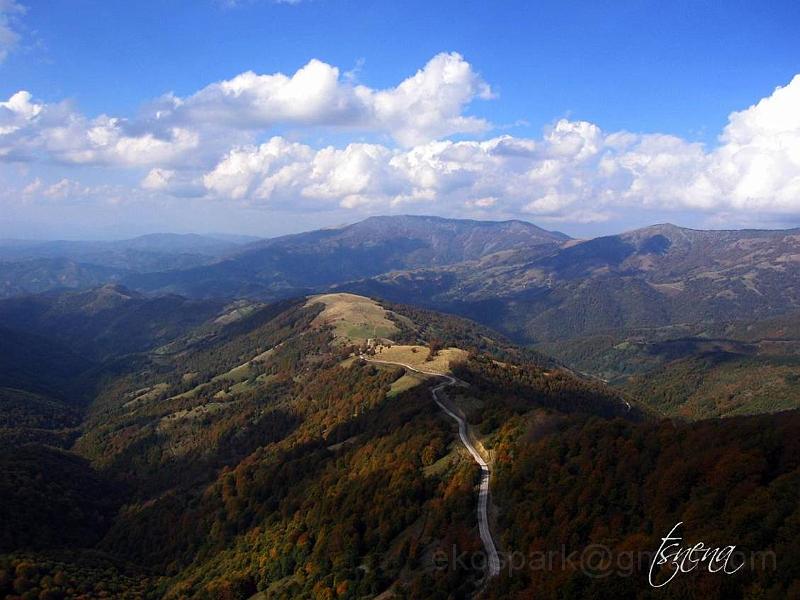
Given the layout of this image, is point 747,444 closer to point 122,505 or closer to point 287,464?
point 287,464

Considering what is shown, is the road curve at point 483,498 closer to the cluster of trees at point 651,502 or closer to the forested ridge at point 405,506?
the forested ridge at point 405,506

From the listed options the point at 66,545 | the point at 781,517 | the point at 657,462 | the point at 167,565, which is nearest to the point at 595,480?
the point at 657,462

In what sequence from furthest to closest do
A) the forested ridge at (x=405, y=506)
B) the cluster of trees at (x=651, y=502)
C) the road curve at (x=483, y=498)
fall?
the road curve at (x=483, y=498), the forested ridge at (x=405, y=506), the cluster of trees at (x=651, y=502)

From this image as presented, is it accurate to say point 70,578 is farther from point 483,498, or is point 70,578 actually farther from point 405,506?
point 483,498

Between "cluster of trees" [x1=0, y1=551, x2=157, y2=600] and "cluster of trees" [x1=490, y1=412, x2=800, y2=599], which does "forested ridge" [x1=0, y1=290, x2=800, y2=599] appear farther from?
"cluster of trees" [x1=0, y1=551, x2=157, y2=600]

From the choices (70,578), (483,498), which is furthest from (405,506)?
(70,578)

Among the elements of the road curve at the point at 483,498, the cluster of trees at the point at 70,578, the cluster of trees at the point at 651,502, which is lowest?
the cluster of trees at the point at 70,578

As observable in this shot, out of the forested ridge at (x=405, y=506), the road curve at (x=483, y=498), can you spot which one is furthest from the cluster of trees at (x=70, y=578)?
the road curve at (x=483, y=498)

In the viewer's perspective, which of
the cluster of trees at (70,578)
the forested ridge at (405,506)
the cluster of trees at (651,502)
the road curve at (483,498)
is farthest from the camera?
the cluster of trees at (70,578)

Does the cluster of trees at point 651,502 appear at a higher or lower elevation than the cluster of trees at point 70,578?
higher

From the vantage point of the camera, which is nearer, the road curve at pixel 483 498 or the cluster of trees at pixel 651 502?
the cluster of trees at pixel 651 502

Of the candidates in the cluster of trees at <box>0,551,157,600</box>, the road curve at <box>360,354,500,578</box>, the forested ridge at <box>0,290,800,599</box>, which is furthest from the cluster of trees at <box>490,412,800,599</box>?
the cluster of trees at <box>0,551,157,600</box>
